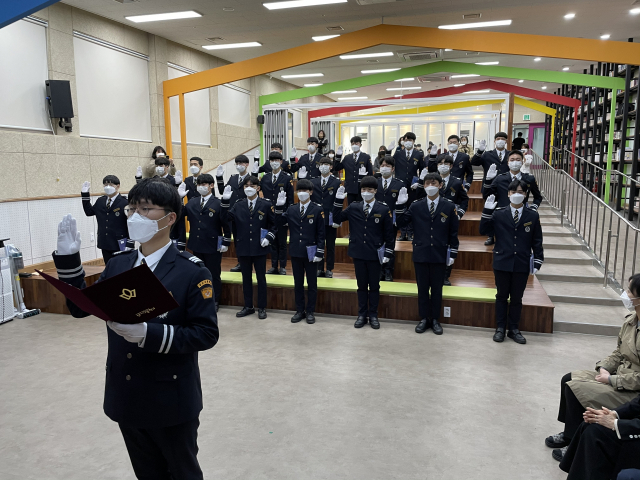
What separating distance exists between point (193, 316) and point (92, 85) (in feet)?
24.8

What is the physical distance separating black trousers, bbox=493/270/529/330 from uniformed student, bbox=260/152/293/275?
287 cm

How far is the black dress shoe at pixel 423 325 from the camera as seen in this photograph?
16.3ft

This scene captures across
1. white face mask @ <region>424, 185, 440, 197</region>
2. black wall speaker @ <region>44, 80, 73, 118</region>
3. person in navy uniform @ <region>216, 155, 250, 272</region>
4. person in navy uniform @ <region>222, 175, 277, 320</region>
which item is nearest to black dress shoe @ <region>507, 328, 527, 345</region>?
white face mask @ <region>424, 185, 440, 197</region>

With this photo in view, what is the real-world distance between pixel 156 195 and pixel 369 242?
139 inches

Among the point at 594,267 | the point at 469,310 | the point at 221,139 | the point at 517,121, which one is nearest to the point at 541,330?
the point at 469,310

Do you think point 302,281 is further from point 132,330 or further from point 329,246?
point 132,330

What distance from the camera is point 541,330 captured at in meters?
4.90

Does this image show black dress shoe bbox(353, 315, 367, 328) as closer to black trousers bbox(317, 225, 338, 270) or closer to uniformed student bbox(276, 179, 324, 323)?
uniformed student bbox(276, 179, 324, 323)

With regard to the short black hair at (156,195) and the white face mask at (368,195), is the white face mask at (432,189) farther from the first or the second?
the short black hair at (156,195)

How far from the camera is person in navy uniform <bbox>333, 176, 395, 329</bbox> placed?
16.4ft

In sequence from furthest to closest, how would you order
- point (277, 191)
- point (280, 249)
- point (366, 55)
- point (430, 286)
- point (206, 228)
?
point (366, 55) < point (277, 191) < point (280, 249) < point (206, 228) < point (430, 286)

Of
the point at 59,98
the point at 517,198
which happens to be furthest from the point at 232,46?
the point at 517,198

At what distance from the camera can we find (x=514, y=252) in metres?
4.54

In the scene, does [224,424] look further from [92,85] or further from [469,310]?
[92,85]
